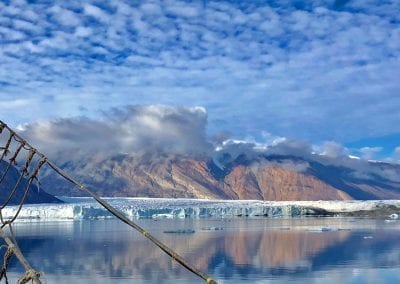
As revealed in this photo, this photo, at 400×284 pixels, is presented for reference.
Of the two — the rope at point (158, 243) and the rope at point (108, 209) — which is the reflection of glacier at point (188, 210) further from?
the rope at point (158, 243)

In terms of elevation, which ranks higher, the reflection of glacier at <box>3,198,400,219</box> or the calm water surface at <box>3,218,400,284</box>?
the reflection of glacier at <box>3,198,400,219</box>

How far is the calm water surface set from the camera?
2012 cm

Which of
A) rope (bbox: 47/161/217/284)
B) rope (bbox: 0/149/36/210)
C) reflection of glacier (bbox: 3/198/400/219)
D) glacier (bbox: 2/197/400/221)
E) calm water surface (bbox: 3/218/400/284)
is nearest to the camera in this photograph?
rope (bbox: 47/161/217/284)

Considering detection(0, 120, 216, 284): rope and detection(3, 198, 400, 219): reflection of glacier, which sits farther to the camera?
detection(3, 198, 400, 219): reflection of glacier

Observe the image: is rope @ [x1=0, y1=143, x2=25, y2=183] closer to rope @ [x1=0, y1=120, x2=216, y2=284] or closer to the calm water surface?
rope @ [x1=0, y1=120, x2=216, y2=284]

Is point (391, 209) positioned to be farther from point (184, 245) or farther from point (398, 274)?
point (398, 274)

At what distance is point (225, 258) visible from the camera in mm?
26109

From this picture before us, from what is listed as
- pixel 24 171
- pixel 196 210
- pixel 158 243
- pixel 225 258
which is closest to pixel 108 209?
pixel 158 243

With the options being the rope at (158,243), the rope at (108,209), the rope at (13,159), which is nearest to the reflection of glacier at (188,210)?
the rope at (13,159)

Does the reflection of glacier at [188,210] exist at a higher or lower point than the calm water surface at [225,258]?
higher

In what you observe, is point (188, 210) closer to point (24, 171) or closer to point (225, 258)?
point (225, 258)

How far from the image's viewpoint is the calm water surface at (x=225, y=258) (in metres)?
20.1

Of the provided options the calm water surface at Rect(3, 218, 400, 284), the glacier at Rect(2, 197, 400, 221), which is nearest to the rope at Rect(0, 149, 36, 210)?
the calm water surface at Rect(3, 218, 400, 284)

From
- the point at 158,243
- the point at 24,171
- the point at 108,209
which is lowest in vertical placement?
the point at 158,243
